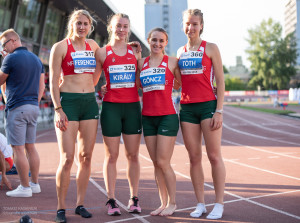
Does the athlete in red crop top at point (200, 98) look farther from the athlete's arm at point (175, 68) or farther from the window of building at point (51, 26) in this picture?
the window of building at point (51, 26)

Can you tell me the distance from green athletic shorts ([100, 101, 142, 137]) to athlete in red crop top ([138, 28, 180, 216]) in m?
0.11

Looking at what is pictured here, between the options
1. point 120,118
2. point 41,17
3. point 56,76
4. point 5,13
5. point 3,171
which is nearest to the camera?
point 56,76

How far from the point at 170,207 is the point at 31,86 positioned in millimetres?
2476

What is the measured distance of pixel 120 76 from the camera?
4324 millimetres

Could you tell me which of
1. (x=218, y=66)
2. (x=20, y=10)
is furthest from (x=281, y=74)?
(x=218, y=66)

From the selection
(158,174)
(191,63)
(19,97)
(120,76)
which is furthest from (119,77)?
(19,97)

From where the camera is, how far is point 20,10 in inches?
774

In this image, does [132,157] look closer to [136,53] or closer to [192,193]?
[136,53]

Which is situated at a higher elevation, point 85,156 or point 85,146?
point 85,146

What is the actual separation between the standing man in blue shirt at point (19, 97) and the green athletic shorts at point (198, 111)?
7.15 ft

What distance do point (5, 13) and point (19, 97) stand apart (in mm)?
15012

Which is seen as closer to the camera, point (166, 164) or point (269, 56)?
point (166, 164)

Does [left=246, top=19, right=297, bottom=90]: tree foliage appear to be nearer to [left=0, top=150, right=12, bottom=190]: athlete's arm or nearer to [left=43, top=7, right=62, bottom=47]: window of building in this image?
[left=43, top=7, right=62, bottom=47]: window of building

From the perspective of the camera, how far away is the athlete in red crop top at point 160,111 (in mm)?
4289
